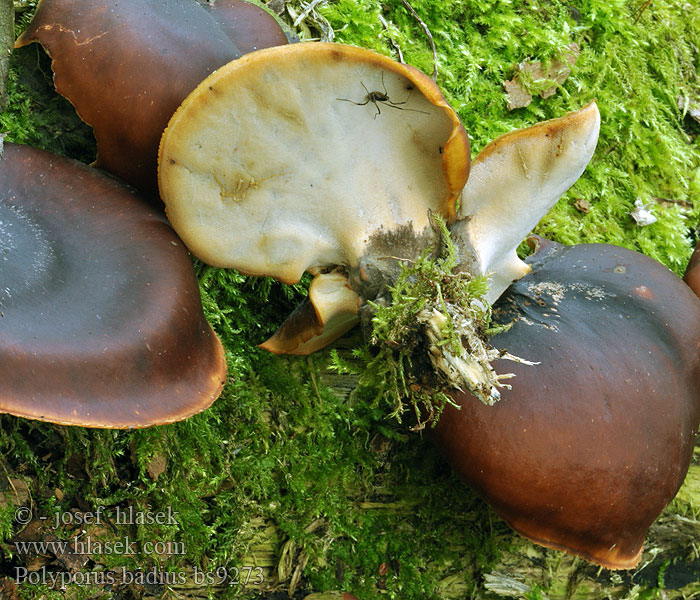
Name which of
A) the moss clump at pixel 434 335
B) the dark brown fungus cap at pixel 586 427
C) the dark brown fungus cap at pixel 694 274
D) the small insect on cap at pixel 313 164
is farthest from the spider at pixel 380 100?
the dark brown fungus cap at pixel 694 274

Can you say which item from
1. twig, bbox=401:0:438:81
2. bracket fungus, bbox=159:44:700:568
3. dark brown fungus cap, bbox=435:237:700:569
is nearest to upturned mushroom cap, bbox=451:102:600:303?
bracket fungus, bbox=159:44:700:568

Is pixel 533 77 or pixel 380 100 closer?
pixel 380 100

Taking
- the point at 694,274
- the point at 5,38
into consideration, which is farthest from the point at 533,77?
the point at 5,38

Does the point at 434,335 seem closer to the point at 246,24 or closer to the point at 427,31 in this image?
the point at 246,24

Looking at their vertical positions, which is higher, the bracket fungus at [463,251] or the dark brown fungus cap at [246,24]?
the dark brown fungus cap at [246,24]

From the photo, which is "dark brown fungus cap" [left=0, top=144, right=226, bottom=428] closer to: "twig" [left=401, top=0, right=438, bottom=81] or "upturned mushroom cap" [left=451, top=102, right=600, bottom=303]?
"upturned mushroom cap" [left=451, top=102, right=600, bottom=303]

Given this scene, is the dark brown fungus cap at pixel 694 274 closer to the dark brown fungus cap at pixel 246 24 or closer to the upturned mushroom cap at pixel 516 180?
the upturned mushroom cap at pixel 516 180
